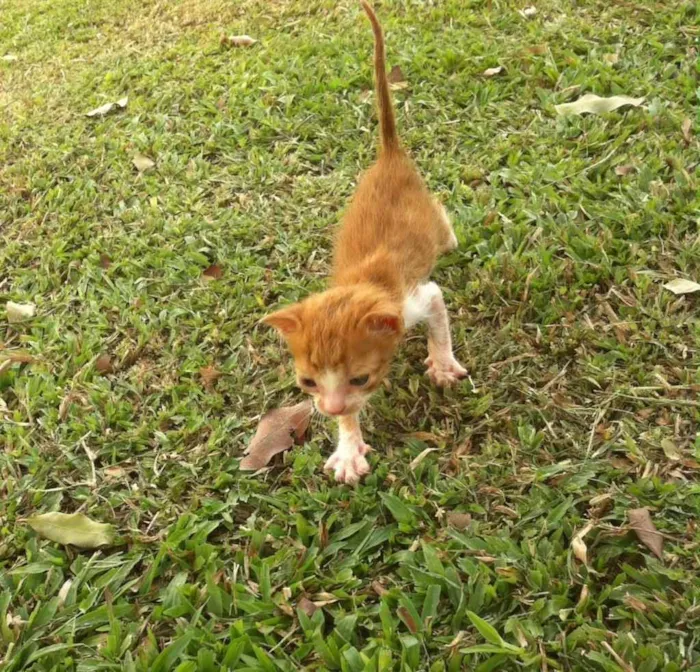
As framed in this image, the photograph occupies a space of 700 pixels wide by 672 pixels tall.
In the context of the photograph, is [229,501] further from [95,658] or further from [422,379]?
[422,379]

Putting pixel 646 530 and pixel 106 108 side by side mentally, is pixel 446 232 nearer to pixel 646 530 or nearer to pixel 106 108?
pixel 646 530

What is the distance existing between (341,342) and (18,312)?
2069mm

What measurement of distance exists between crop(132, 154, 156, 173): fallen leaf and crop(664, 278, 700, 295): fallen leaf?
10.3ft

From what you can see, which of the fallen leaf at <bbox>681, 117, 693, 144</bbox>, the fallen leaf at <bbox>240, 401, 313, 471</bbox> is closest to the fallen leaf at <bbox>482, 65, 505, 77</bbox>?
the fallen leaf at <bbox>681, 117, 693, 144</bbox>

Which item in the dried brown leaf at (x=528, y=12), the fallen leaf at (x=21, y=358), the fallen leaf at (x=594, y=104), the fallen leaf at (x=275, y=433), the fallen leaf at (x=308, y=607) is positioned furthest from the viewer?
the dried brown leaf at (x=528, y=12)

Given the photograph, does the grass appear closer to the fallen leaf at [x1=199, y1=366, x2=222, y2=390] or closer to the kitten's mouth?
the fallen leaf at [x1=199, y1=366, x2=222, y2=390]

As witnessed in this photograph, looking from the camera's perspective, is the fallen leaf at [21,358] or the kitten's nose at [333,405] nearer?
the kitten's nose at [333,405]

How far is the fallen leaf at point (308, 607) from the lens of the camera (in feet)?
7.01


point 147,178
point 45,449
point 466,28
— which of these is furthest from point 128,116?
point 45,449

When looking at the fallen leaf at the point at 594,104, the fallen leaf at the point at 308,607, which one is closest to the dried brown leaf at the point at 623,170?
the fallen leaf at the point at 594,104

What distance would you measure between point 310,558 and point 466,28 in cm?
393

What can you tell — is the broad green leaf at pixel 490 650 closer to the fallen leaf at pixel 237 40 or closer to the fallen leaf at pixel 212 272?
the fallen leaf at pixel 212 272

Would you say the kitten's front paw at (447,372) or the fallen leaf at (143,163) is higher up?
the fallen leaf at (143,163)

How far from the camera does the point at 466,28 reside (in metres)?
4.74
